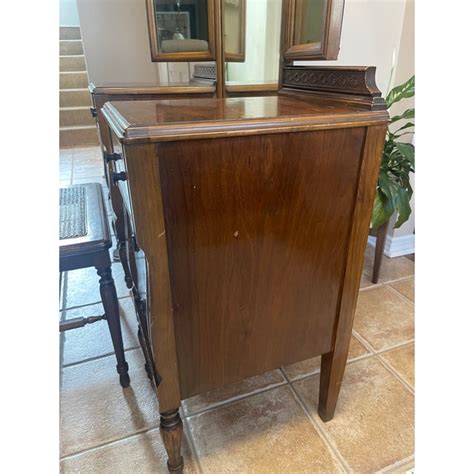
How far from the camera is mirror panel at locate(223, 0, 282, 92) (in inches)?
58.1

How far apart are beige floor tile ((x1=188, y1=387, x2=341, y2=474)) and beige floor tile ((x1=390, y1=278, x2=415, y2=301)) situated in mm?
907

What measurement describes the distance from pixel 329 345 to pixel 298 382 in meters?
0.38

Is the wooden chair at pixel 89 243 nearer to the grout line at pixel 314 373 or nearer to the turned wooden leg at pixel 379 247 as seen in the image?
the grout line at pixel 314 373

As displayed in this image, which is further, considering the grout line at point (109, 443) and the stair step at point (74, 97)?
the stair step at point (74, 97)

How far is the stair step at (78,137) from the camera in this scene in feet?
13.3

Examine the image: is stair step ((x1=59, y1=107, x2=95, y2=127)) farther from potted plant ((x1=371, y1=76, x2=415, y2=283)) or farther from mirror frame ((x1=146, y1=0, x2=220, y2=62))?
potted plant ((x1=371, y1=76, x2=415, y2=283))

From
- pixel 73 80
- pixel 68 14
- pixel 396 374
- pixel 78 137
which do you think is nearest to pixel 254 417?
pixel 396 374

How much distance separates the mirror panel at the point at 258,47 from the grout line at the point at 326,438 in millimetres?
1245

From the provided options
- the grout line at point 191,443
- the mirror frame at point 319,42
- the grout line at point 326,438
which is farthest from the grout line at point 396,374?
the mirror frame at point 319,42

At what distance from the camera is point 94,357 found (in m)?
1.41

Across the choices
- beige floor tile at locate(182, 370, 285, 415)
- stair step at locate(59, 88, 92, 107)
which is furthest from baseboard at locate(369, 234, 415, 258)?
stair step at locate(59, 88, 92, 107)
